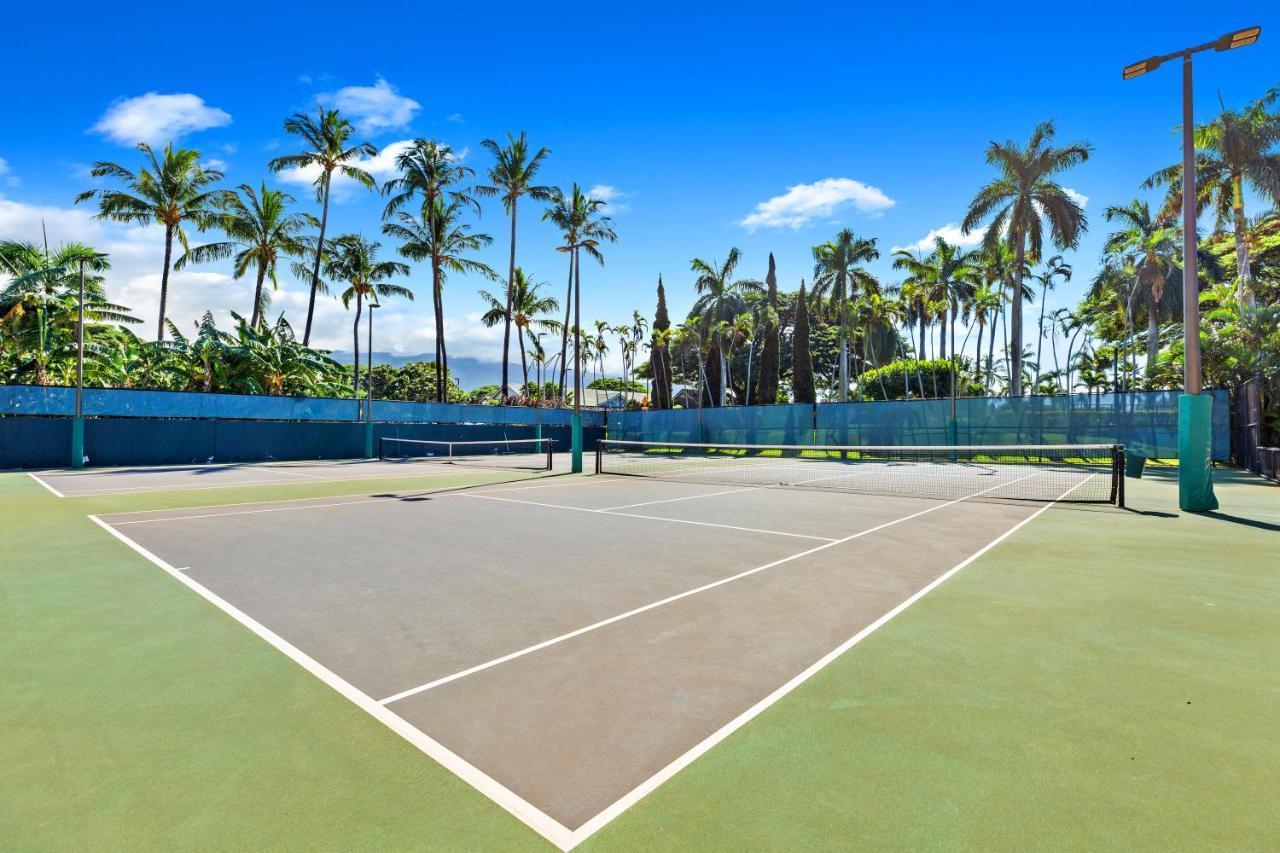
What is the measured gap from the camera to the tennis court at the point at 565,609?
3.22m

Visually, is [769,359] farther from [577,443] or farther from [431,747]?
[431,747]

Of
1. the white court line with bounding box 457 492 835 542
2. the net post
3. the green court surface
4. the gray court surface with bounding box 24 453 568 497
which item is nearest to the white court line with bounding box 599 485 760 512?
the white court line with bounding box 457 492 835 542

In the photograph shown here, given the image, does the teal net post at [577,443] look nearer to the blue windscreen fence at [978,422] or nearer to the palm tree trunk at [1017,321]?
the blue windscreen fence at [978,422]

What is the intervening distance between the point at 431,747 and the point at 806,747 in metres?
1.84

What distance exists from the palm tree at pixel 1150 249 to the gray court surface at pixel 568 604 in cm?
3892

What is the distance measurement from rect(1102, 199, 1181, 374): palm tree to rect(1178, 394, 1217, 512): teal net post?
30.7m

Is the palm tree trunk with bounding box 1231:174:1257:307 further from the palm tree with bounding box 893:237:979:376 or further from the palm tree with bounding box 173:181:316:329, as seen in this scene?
the palm tree with bounding box 173:181:316:329

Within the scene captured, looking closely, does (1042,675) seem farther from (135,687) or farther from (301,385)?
(301,385)

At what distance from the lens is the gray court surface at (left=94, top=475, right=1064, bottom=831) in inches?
131

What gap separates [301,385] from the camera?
3541 centimetres

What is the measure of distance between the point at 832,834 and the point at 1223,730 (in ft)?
7.83

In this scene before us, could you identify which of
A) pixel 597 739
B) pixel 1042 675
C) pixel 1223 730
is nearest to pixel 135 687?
pixel 597 739

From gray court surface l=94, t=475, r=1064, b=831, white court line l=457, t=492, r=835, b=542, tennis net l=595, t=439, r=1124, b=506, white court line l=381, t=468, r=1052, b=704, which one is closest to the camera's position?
gray court surface l=94, t=475, r=1064, b=831

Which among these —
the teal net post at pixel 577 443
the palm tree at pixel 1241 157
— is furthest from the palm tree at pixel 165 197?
the palm tree at pixel 1241 157
